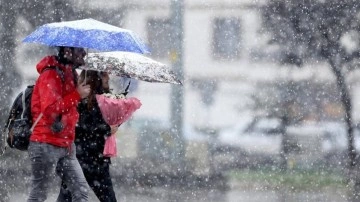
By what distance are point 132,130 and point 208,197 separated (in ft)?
17.6

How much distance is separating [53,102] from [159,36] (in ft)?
38.3

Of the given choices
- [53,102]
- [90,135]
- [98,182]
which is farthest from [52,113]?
[98,182]

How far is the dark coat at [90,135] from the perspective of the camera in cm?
733

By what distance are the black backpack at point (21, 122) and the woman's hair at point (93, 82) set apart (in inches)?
17.9

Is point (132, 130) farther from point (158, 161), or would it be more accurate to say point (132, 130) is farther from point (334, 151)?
point (334, 151)

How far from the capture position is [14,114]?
264 inches

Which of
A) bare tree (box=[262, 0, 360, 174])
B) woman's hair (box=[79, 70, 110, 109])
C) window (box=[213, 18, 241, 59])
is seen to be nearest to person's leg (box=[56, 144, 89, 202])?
woman's hair (box=[79, 70, 110, 109])

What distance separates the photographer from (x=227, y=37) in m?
18.9

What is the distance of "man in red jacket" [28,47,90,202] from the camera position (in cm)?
647

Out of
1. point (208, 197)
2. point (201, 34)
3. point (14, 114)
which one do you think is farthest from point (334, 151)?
point (14, 114)

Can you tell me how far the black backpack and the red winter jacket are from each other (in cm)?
4

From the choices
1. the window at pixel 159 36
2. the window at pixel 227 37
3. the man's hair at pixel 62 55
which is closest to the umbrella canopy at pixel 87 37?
the man's hair at pixel 62 55

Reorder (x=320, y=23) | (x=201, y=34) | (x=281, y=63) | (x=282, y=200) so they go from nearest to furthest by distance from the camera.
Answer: (x=282, y=200) → (x=320, y=23) → (x=281, y=63) → (x=201, y=34)

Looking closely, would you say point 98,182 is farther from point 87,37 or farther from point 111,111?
point 87,37
